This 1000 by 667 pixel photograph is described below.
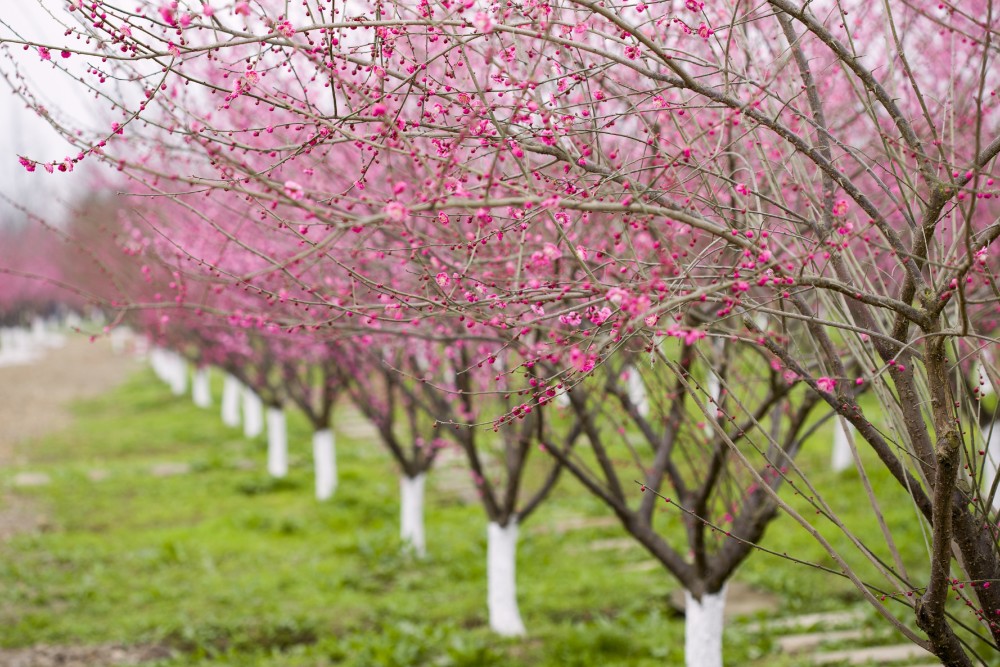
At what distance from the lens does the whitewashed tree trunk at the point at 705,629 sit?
222 inches

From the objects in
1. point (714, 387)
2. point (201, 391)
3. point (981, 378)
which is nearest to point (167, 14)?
point (981, 378)

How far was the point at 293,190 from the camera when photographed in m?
2.24

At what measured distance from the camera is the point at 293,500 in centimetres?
1394

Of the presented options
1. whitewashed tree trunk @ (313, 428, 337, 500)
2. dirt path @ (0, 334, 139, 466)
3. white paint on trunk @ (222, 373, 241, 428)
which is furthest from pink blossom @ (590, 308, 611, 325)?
white paint on trunk @ (222, 373, 241, 428)

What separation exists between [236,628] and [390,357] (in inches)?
122

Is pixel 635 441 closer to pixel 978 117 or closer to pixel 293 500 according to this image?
pixel 293 500

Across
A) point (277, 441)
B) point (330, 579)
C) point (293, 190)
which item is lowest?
point (330, 579)

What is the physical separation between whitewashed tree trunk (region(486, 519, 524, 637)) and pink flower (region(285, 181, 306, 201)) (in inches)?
251

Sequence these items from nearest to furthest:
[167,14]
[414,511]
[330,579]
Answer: [167,14]
[330,579]
[414,511]

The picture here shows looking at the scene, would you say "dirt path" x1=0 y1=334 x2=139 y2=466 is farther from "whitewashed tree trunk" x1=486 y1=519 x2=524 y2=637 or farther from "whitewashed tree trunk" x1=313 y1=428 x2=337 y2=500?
"whitewashed tree trunk" x1=486 y1=519 x2=524 y2=637

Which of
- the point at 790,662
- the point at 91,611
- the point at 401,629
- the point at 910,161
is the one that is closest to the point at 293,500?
the point at 91,611

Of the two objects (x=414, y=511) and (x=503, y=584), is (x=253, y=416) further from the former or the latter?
(x=503, y=584)

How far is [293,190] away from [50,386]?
106 ft

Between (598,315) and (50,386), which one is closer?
(598,315)
